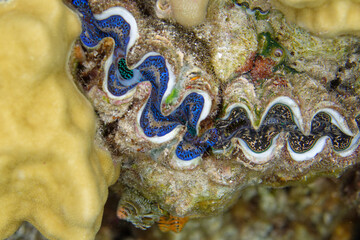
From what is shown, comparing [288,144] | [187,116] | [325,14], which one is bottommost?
[288,144]

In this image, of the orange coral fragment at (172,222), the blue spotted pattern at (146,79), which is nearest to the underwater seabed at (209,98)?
the blue spotted pattern at (146,79)

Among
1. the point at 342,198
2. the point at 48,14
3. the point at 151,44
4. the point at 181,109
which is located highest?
the point at 48,14

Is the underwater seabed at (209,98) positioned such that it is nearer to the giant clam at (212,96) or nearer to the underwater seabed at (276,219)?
the giant clam at (212,96)

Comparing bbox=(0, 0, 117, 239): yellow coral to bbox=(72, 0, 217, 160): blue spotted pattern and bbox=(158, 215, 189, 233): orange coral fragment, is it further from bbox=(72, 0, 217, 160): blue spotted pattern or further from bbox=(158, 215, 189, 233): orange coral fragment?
bbox=(158, 215, 189, 233): orange coral fragment

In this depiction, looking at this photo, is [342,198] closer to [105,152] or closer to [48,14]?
[105,152]

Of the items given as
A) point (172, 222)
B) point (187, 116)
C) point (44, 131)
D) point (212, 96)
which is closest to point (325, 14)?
point (212, 96)

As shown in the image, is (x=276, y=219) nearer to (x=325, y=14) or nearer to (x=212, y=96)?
(x=212, y=96)

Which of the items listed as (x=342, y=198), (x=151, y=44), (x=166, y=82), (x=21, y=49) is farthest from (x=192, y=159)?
(x=342, y=198)
